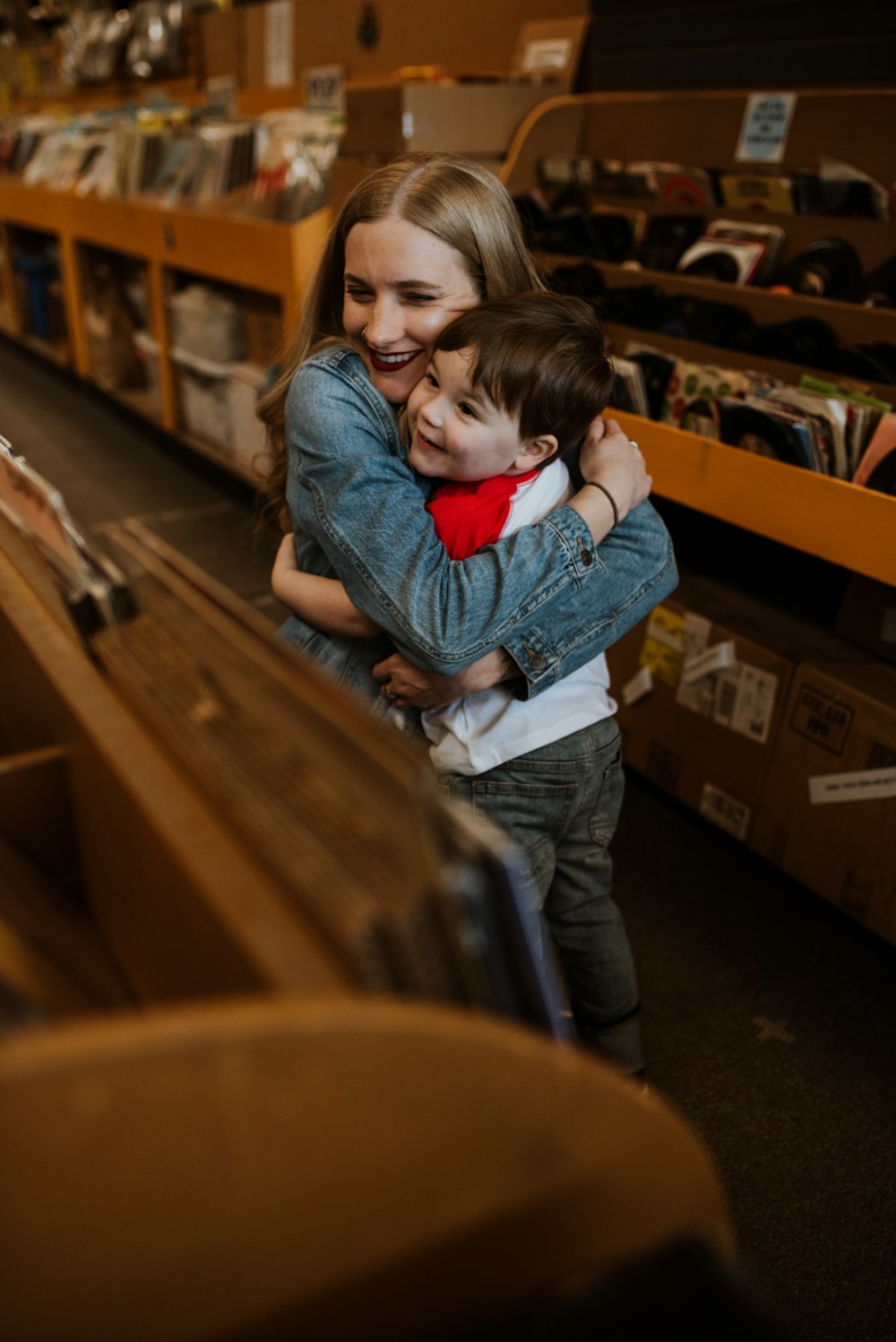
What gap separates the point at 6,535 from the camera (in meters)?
0.95

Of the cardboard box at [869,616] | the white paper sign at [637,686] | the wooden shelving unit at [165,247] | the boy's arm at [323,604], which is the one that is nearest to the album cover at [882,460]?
the cardboard box at [869,616]

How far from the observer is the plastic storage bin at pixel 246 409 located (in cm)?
350

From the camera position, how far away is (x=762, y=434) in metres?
1.73

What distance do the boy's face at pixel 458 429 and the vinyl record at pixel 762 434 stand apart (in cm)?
81

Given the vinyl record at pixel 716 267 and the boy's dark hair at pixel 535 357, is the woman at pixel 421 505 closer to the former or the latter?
the boy's dark hair at pixel 535 357

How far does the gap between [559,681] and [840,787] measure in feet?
2.71

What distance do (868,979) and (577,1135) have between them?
1475mm

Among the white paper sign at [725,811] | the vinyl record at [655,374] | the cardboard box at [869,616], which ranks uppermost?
the vinyl record at [655,374]

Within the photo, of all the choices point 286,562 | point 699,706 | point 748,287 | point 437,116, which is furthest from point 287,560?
point 437,116

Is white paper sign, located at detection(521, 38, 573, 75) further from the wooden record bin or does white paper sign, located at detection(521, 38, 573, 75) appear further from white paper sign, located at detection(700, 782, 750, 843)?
white paper sign, located at detection(700, 782, 750, 843)

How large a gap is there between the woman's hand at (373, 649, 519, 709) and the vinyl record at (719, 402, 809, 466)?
0.85 meters

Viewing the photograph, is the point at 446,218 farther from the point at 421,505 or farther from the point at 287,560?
the point at 287,560

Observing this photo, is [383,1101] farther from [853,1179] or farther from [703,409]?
[703,409]

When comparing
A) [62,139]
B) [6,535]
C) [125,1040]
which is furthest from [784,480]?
[62,139]
